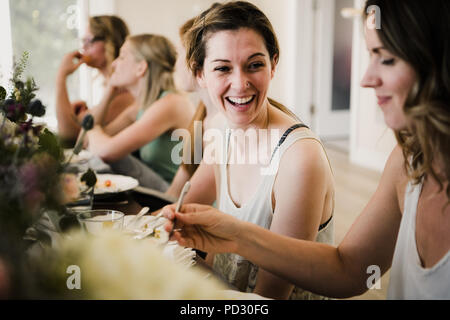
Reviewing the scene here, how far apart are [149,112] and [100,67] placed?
0.77 metres

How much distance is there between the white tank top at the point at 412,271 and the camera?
776 mm

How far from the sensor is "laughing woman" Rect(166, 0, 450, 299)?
2.22 ft

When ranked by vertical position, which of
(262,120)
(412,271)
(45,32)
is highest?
(45,32)

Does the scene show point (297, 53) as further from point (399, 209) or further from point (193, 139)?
point (399, 209)

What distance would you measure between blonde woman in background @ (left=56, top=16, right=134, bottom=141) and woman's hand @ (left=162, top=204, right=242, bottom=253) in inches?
79.4

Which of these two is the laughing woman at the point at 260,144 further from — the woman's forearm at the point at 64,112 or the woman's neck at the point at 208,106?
the woman's forearm at the point at 64,112

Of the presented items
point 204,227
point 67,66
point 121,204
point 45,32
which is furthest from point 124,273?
point 45,32

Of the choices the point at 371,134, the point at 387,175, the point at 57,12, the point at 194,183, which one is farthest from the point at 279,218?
the point at 57,12

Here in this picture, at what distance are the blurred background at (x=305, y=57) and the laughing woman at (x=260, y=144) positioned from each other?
204cm

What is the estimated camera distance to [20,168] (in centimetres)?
54

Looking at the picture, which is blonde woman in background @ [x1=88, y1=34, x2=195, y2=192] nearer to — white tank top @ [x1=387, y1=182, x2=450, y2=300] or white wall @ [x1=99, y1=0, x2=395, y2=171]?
white tank top @ [x1=387, y1=182, x2=450, y2=300]

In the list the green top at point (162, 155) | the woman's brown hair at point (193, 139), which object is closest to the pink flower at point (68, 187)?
the woman's brown hair at point (193, 139)

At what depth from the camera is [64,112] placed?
284cm

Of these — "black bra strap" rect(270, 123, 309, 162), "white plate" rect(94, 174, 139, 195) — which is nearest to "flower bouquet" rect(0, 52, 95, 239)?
"black bra strap" rect(270, 123, 309, 162)
